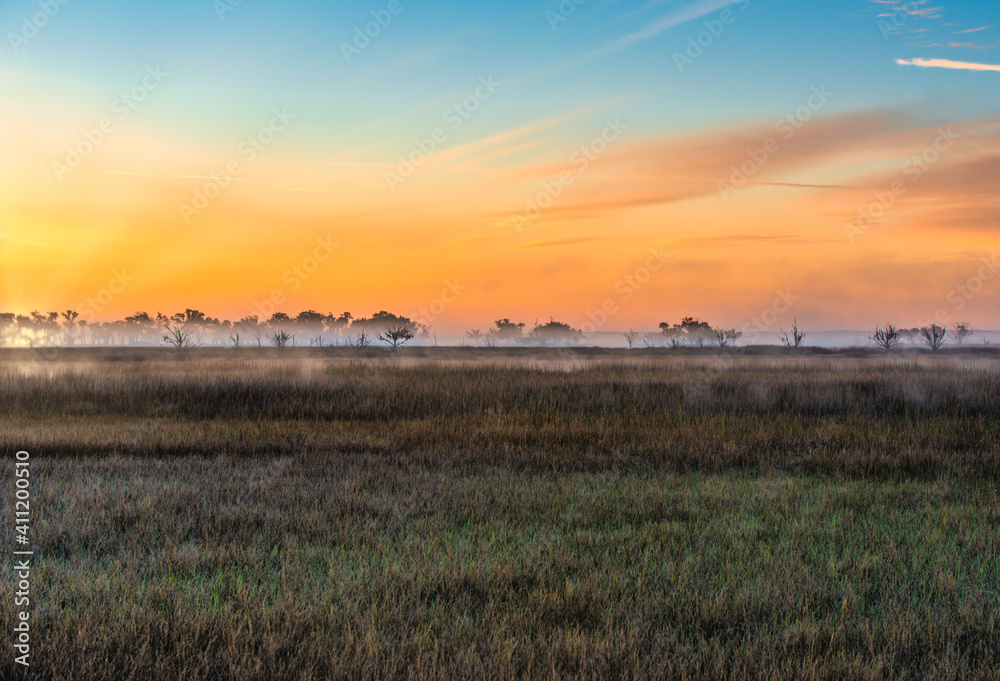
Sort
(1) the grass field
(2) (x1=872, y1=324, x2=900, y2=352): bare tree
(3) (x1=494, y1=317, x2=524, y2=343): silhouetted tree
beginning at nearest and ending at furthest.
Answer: (1) the grass field, (2) (x1=872, y1=324, x2=900, y2=352): bare tree, (3) (x1=494, y1=317, x2=524, y2=343): silhouetted tree

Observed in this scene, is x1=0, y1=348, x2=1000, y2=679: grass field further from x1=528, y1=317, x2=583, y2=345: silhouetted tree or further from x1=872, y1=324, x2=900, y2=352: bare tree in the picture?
x1=528, y1=317, x2=583, y2=345: silhouetted tree

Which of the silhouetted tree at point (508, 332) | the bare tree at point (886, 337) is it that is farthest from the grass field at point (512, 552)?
the silhouetted tree at point (508, 332)

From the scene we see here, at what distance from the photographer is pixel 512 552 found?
5.61 metres

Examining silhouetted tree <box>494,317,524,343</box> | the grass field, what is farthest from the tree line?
the grass field

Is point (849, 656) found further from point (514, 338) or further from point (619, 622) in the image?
point (514, 338)

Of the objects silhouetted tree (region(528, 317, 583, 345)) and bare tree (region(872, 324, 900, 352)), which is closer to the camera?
bare tree (region(872, 324, 900, 352))

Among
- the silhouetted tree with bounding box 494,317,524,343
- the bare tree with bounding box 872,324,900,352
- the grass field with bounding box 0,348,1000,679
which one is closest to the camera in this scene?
the grass field with bounding box 0,348,1000,679

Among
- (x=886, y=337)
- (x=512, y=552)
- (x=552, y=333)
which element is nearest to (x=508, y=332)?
(x=552, y=333)

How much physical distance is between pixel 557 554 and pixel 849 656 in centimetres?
238

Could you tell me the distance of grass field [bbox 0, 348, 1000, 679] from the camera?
150 inches

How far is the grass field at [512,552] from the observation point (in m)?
3.81

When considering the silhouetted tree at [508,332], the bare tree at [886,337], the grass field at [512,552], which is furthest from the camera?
the silhouetted tree at [508,332]

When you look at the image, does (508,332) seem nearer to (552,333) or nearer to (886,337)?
(552,333)

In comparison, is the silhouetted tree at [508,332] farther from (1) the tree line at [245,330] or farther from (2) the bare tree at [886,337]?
(2) the bare tree at [886,337]
